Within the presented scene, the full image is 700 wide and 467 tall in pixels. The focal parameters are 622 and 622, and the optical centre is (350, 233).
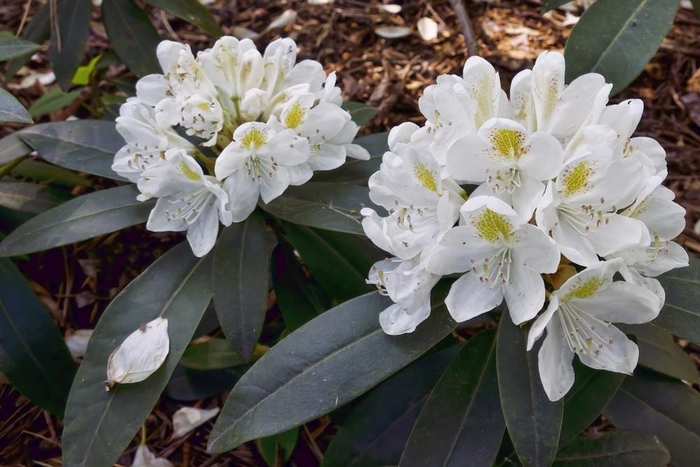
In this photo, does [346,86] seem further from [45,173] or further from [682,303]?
[682,303]

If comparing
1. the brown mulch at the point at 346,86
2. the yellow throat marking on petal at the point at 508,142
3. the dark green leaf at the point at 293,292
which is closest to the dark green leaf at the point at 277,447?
the brown mulch at the point at 346,86

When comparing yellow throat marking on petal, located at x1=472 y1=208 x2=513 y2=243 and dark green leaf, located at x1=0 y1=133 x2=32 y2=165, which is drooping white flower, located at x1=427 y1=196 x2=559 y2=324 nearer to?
yellow throat marking on petal, located at x1=472 y1=208 x2=513 y2=243

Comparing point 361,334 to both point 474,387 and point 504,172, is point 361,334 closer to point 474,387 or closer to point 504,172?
point 474,387

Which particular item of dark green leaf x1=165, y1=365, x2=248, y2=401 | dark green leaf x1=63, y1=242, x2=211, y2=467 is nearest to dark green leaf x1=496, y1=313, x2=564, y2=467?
dark green leaf x1=63, y1=242, x2=211, y2=467

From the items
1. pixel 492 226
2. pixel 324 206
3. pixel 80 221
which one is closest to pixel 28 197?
pixel 80 221

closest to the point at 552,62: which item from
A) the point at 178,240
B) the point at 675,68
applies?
the point at 178,240

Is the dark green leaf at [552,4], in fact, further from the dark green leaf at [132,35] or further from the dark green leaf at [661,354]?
the dark green leaf at [132,35]
